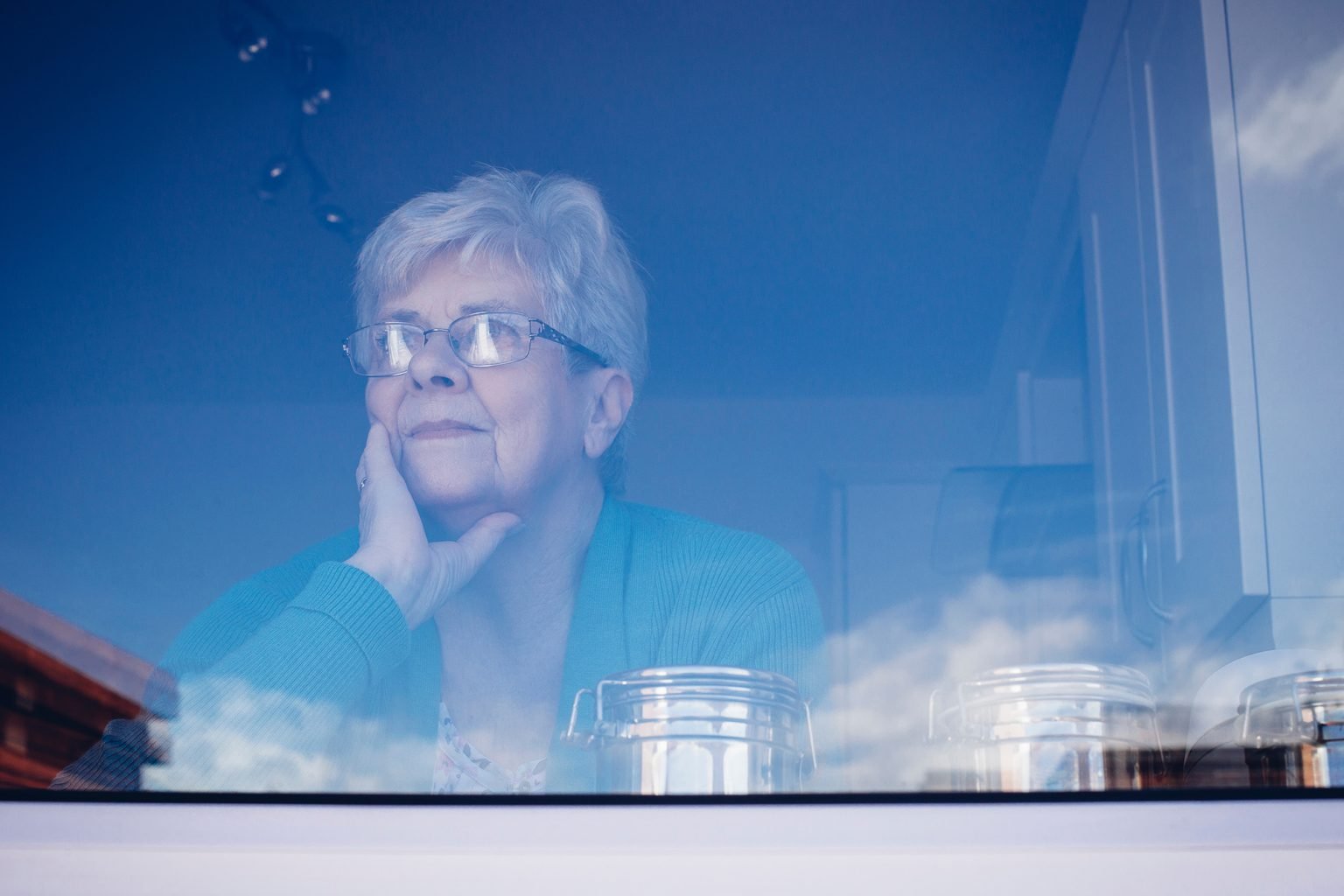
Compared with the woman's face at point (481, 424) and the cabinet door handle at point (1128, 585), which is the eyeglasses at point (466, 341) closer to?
the woman's face at point (481, 424)

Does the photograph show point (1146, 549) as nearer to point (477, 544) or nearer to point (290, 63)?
point (477, 544)

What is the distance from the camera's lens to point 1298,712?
3.33 ft

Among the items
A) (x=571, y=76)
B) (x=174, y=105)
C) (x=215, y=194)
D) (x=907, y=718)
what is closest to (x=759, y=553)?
(x=907, y=718)

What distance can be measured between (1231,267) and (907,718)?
→ 52 cm

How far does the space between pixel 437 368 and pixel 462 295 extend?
0.25 feet

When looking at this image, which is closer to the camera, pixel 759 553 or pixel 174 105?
pixel 759 553

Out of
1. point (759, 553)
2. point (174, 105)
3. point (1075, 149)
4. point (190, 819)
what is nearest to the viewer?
point (190, 819)

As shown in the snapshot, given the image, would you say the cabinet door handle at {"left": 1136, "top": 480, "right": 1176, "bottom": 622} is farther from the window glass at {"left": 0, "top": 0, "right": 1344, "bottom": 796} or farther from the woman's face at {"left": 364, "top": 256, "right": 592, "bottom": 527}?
the woman's face at {"left": 364, "top": 256, "right": 592, "bottom": 527}

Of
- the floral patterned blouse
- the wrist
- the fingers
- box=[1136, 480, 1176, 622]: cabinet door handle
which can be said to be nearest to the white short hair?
the fingers

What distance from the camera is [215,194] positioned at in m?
1.41

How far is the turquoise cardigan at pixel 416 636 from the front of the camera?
1.17m

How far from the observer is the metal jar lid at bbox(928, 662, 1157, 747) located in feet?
3.34

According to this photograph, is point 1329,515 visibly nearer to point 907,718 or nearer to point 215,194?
point 907,718

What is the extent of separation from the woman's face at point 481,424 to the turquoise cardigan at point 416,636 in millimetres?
83
